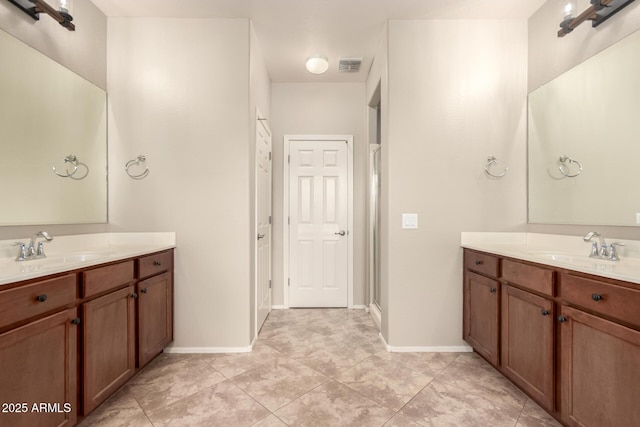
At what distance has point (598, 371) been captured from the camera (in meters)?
1.34

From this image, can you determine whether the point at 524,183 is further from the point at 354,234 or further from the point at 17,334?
the point at 17,334

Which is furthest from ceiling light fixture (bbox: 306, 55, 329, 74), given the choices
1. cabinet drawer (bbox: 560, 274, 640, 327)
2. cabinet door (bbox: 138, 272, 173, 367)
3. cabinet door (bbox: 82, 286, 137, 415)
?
cabinet drawer (bbox: 560, 274, 640, 327)

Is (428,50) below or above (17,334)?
above

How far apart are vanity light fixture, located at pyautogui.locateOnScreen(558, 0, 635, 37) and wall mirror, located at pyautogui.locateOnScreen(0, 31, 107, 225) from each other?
349 cm

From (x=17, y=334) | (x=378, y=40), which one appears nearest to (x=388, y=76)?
(x=378, y=40)

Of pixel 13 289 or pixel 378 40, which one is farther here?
pixel 378 40

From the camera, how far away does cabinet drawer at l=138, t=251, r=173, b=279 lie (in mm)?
2090

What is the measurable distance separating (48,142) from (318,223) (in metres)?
2.59

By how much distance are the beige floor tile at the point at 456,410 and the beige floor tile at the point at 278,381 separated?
656mm

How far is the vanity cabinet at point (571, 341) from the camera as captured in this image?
1.23 metres

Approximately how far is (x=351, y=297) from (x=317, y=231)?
3.06 ft

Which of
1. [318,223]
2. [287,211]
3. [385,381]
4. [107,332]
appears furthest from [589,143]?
[107,332]

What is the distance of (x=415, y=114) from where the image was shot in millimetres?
2549

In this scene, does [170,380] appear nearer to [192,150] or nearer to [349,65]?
[192,150]
